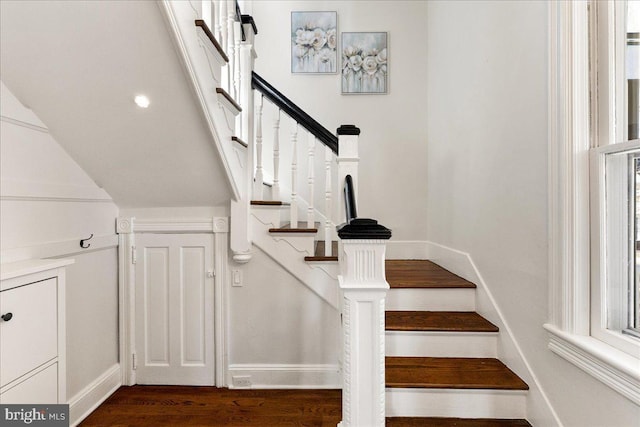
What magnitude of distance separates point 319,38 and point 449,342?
2692 mm

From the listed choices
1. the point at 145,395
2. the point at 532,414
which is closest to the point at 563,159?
the point at 532,414

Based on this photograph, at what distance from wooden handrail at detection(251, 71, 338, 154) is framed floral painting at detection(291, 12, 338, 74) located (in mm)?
1045

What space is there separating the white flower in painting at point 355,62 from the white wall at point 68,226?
2260mm

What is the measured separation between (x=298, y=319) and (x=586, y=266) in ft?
5.15

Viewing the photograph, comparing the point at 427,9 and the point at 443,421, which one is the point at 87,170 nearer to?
the point at 443,421

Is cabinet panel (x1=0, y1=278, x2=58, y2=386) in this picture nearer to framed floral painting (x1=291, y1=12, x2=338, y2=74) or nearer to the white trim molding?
the white trim molding

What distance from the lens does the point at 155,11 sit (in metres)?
1.24

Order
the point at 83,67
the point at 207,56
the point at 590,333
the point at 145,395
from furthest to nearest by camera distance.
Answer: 1. the point at 145,395
2. the point at 207,56
3. the point at 83,67
4. the point at 590,333

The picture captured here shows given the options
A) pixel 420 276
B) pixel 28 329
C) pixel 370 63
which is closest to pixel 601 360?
pixel 420 276

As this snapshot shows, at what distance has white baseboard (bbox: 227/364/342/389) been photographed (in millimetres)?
2148

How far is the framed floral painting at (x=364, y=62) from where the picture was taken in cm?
297

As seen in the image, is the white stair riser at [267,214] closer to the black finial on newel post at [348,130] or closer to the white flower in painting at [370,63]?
the black finial on newel post at [348,130]

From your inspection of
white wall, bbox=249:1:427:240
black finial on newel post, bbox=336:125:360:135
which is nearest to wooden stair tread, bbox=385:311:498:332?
black finial on newel post, bbox=336:125:360:135

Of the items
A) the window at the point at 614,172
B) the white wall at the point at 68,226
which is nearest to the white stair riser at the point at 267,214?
the white wall at the point at 68,226
